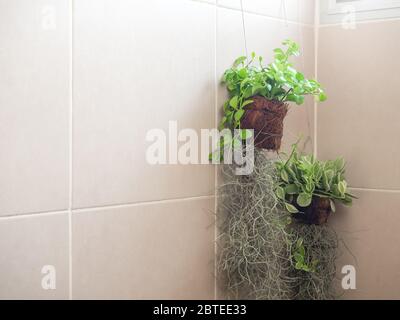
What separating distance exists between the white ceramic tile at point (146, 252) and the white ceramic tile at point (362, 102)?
19.3 inches

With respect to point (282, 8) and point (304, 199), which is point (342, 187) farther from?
point (282, 8)

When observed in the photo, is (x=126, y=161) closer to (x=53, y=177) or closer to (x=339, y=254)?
(x=53, y=177)

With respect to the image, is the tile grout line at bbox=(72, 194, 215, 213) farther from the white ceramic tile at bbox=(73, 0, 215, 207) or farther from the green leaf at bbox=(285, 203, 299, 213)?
the green leaf at bbox=(285, 203, 299, 213)

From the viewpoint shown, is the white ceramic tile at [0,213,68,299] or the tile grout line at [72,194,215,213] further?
the tile grout line at [72,194,215,213]

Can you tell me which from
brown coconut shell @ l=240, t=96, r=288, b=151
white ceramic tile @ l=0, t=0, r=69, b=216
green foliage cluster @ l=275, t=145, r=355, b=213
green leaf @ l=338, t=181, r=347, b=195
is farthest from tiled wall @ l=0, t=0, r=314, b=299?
green leaf @ l=338, t=181, r=347, b=195

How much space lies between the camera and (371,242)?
1522mm

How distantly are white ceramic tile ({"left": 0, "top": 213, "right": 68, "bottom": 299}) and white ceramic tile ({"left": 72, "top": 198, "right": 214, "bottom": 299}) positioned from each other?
0.03m

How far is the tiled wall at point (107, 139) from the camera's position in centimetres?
98

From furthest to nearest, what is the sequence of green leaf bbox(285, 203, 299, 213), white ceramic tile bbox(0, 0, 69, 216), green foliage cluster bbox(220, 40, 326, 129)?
1. green leaf bbox(285, 203, 299, 213)
2. green foliage cluster bbox(220, 40, 326, 129)
3. white ceramic tile bbox(0, 0, 69, 216)

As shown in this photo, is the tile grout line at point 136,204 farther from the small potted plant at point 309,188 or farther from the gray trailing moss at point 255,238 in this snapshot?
the small potted plant at point 309,188

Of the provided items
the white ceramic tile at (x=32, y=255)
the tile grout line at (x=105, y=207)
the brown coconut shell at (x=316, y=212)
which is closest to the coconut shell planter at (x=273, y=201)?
the brown coconut shell at (x=316, y=212)

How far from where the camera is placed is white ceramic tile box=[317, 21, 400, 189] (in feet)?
4.84

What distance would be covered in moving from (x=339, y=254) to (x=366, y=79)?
54 cm
